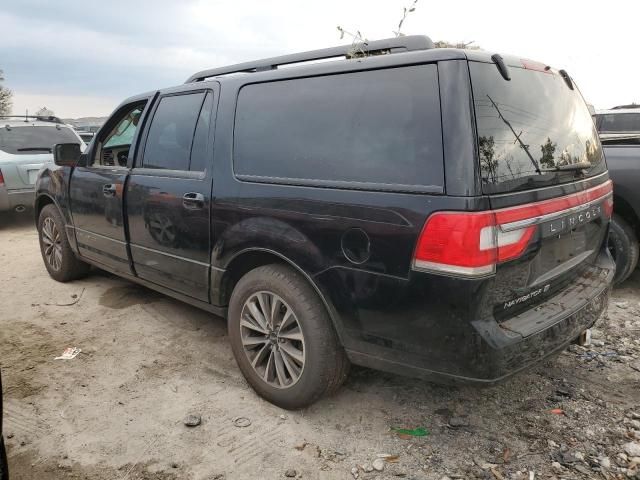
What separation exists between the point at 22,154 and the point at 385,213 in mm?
7927

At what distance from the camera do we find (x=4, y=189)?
7621mm

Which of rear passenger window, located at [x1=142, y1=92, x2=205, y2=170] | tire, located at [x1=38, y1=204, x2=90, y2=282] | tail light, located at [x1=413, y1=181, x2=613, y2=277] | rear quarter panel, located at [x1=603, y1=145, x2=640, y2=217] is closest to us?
tail light, located at [x1=413, y1=181, x2=613, y2=277]

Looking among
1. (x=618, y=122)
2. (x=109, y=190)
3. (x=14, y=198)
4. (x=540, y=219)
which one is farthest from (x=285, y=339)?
(x=618, y=122)

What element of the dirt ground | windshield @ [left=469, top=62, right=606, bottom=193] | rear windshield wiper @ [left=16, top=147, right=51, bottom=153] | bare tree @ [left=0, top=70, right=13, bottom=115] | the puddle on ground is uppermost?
bare tree @ [left=0, top=70, right=13, bottom=115]

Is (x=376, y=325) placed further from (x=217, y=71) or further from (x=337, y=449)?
(x=217, y=71)

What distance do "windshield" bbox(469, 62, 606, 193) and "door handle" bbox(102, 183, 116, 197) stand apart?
283cm

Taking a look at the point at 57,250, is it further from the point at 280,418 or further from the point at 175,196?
the point at 280,418

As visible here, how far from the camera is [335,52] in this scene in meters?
2.71

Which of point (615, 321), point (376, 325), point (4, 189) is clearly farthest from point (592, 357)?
point (4, 189)

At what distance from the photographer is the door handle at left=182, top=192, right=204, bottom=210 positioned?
298cm

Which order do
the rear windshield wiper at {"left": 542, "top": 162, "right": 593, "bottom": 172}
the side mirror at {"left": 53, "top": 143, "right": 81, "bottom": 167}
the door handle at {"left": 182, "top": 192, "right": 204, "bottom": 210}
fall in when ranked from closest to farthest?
the rear windshield wiper at {"left": 542, "top": 162, "right": 593, "bottom": 172} → the door handle at {"left": 182, "top": 192, "right": 204, "bottom": 210} → the side mirror at {"left": 53, "top": 143, "right": 81, "bottom": 167}

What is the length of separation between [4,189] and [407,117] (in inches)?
304

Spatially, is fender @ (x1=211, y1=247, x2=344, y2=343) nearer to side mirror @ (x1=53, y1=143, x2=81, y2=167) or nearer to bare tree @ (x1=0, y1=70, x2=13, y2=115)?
side mirror @ (x1=53, y1=143, x2=81, y2=167)

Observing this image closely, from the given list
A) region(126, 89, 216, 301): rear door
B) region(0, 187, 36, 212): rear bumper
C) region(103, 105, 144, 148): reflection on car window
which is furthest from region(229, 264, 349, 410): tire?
region(0, 187, 36, 212): rear bumper
